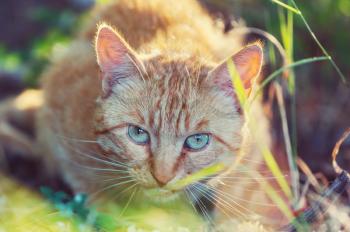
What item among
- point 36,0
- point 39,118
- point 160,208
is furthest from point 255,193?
→ point 36,0

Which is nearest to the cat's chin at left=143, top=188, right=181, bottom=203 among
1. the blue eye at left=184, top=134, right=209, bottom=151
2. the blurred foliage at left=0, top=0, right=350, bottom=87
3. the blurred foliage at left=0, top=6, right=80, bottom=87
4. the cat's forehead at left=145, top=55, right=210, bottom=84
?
the blue eye at left=184, top=134, right=209, bottom=151

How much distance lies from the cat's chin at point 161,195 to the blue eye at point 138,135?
0.22 meters

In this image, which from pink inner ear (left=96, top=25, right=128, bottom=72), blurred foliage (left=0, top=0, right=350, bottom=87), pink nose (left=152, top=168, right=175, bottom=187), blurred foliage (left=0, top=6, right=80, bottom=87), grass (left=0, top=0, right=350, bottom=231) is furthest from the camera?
blurred foliage (left=0, top=6, right=80, bottom=87)

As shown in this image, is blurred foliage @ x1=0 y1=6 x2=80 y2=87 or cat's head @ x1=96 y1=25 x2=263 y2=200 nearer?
cat's head @ x1=96 y1=25 x2=263 y2=200

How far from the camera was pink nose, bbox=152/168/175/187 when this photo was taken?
261cm

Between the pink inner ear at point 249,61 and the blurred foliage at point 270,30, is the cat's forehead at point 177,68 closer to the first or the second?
the pink inner ear at point 249,61

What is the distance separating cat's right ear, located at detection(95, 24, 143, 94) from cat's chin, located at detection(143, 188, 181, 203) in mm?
533

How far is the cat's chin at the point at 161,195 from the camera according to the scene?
2.73 m

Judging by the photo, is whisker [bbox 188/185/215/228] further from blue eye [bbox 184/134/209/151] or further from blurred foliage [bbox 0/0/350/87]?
blurred foliage [bbox 0/0/350/87]

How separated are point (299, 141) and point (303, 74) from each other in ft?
1.87

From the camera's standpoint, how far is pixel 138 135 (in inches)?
109

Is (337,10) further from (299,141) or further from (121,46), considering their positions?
(121,46)

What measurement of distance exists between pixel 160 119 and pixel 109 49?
41cm

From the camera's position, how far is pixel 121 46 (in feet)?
9.01
